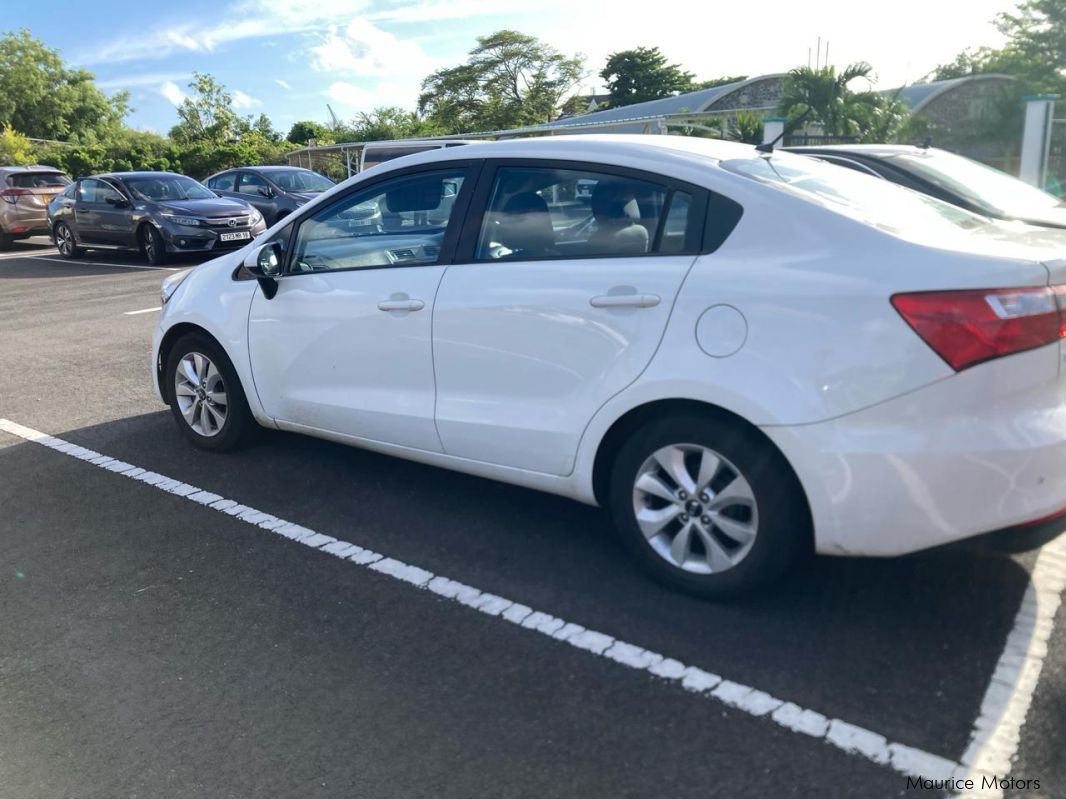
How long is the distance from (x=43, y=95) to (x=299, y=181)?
54838 mm

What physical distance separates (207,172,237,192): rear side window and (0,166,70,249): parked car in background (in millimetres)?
3903

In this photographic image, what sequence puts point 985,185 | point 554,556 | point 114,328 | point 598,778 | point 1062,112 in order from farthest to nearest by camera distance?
point 1062,112
point 114,328
point 985,185
point 554,556
point 598,778

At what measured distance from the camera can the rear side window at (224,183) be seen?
19.0 metres

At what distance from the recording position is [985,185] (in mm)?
7332

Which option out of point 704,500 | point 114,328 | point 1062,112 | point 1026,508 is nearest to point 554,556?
point 704,500

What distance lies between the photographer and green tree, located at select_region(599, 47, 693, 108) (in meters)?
69.2

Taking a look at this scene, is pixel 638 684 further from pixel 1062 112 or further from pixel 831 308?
pixel 1062 112

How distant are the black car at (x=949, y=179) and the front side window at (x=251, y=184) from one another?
1331cm

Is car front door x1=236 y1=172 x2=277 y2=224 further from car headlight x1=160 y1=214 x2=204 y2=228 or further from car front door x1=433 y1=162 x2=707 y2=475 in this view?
car front door x1=433 y1=162 x2=707 y2=475

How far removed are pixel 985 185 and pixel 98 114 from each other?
236 feet

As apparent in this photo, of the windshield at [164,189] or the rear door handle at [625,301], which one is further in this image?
the windshield at [164,189]

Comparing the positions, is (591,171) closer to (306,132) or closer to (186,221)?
(186,221)

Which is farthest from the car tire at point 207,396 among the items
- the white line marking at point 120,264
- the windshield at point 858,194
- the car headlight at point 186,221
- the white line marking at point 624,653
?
the car headlight at point 186,221

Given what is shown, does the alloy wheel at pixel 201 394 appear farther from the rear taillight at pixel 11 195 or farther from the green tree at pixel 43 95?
the green tree at pixel 43 95
